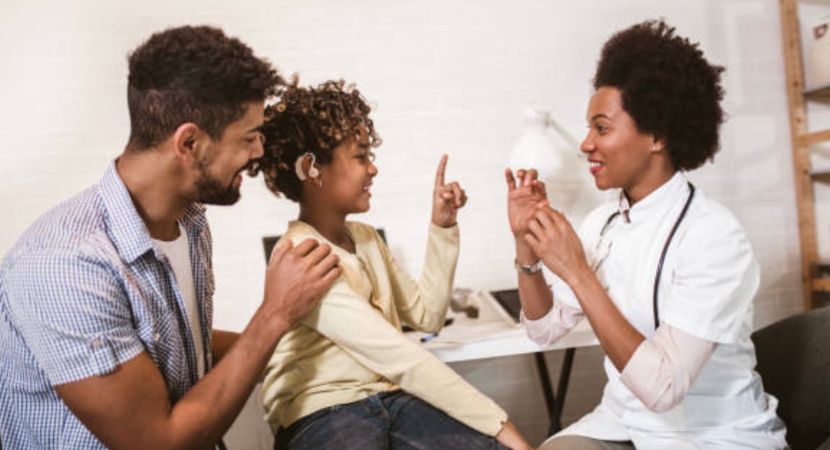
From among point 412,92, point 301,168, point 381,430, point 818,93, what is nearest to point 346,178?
point 301,168

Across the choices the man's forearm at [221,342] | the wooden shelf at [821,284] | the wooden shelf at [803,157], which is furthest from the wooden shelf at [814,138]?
the man's forearm at [221,342]

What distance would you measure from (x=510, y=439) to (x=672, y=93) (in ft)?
2.64

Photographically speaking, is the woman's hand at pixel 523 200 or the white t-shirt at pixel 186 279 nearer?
the white t-shirt at pixel 186 279

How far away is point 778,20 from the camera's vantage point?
2.80 m

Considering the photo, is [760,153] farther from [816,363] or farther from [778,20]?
[816,363]

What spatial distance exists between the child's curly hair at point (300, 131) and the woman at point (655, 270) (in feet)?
1.44

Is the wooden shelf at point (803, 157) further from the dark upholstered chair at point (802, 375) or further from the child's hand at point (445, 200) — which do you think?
the child's hand at point (445, 200)

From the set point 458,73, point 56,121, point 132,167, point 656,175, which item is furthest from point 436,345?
point 56,121

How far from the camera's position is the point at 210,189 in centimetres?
125

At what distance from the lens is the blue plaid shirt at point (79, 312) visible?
3.26ft

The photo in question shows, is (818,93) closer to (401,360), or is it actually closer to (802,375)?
(802,375)

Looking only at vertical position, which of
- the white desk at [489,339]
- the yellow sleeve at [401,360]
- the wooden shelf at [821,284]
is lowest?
the wooden shelf at [821,284]

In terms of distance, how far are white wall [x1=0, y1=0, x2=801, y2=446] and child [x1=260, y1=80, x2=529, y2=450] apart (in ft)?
3.11

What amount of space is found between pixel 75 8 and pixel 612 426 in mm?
2330
